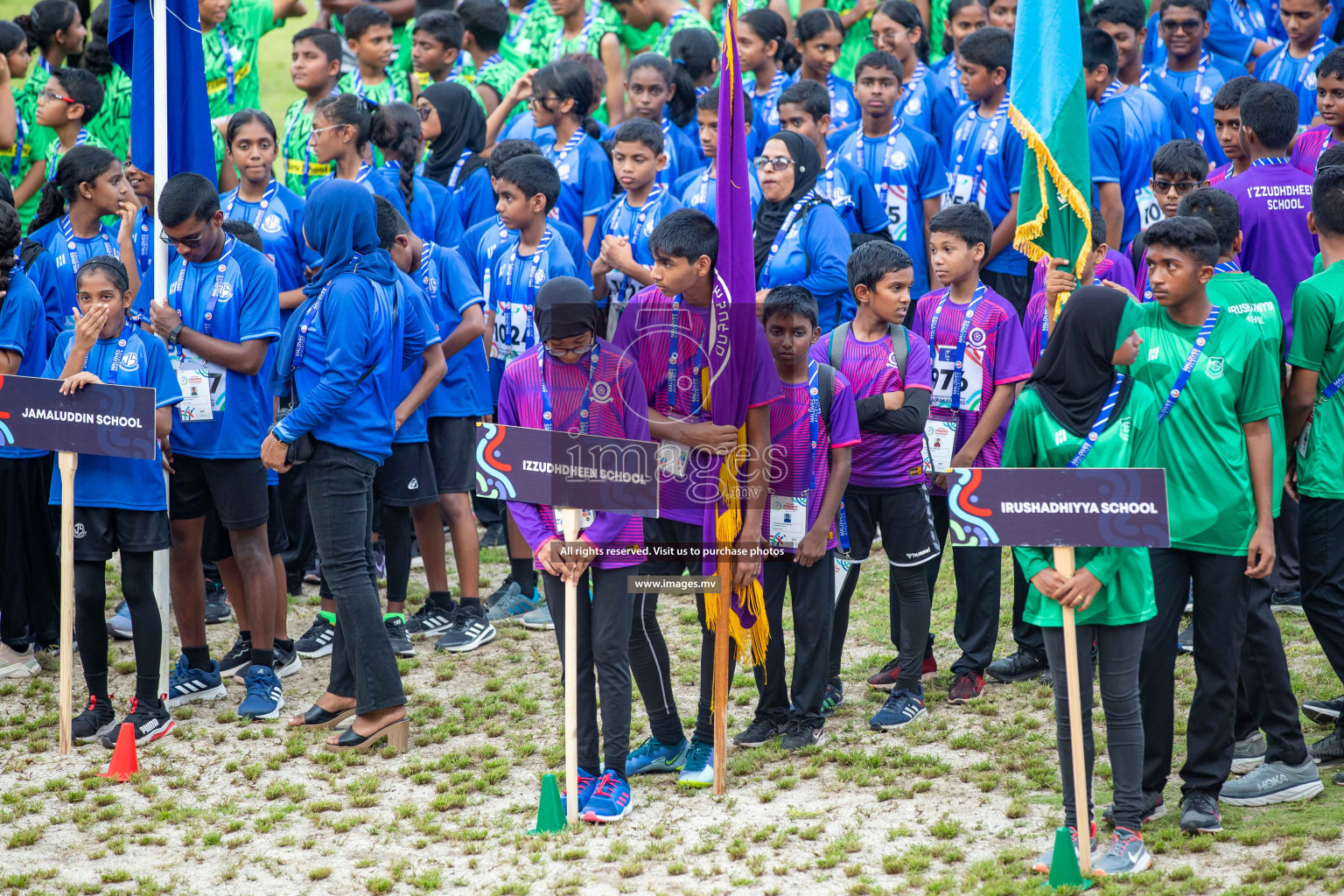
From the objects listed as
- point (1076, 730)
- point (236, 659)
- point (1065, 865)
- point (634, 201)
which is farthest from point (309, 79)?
point (1065, 865)

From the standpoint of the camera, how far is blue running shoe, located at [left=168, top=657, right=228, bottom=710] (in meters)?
7.04

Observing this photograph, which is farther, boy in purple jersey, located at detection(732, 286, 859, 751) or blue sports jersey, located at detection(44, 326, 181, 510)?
blue sports jersey, located at detection(44, 326, 181, 510)

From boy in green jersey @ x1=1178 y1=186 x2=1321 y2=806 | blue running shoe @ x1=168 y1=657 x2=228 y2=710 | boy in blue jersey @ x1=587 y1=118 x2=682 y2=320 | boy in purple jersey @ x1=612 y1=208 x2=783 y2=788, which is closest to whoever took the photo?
boy in green jersey @ x1=1178 y1=186 x2=1321 y2=806

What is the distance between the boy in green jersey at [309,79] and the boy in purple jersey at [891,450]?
176 inches

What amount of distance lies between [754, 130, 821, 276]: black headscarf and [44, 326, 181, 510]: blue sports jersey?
3255mm

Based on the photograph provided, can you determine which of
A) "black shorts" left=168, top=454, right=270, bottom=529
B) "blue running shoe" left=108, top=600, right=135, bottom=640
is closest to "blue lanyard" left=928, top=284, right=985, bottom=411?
"black shorts" left=168, top=454, right=270, bottom=529

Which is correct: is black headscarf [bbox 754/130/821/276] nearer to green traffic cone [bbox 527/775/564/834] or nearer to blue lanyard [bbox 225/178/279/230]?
blue lanyard [bbox 225/178/279/230]

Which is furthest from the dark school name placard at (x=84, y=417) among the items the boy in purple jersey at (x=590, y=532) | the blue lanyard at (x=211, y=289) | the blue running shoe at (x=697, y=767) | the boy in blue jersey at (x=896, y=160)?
the boy in blue jersey at (x=896, y=160)

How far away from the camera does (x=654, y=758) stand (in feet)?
20.0

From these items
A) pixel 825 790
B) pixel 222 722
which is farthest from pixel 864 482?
pixel 222 722

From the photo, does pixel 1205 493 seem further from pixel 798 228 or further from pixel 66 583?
pixel 66 583

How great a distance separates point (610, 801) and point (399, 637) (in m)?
2.62

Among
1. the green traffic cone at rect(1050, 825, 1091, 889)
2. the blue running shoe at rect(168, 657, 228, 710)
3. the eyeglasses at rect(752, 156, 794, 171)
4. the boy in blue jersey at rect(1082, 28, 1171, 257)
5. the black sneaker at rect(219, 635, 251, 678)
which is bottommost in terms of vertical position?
the green traffic cone at rect(1050, 825, 1091, 889)

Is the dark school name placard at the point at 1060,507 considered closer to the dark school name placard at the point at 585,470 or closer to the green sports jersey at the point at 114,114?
the dark school name placard at the point at 585,470
